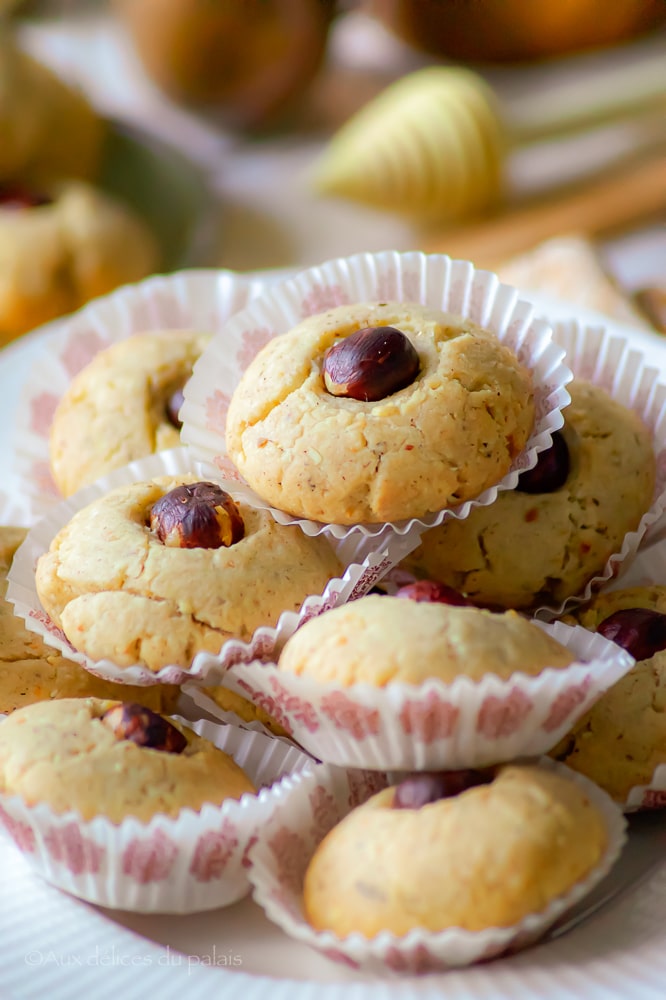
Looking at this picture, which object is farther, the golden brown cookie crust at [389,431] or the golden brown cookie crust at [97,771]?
the golden brown cookie crust at [389,431]

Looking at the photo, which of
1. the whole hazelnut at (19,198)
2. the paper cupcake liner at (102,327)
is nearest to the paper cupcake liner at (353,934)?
the paper cupcake liner at (102,327)

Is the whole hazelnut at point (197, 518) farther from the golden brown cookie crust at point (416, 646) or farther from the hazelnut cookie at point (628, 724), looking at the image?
the hazelnut cookie at point (628, 724)

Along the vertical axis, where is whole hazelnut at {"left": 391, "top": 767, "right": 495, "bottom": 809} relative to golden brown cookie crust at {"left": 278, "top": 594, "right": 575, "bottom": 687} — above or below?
below

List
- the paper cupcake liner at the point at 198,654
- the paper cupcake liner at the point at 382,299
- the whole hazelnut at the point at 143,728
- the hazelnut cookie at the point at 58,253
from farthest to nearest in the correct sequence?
the hazelnut cookie at the point at 58,253
the paper cupcake liner at the point at 382,299
the paper cupcake liner at the point at 198,654
the whole hazelnut at the point at 143,728

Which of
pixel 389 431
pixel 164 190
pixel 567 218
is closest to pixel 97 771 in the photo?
pixel 389 431

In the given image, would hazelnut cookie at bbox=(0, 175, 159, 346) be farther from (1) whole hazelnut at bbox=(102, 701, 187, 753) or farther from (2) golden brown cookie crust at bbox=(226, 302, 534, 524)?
(1) whole hazelnut at bbox=(102, 701, 187, 753)

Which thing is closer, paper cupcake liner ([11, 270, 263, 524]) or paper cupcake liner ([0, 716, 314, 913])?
paper cupcake liner ([0, 716, 314, 913])

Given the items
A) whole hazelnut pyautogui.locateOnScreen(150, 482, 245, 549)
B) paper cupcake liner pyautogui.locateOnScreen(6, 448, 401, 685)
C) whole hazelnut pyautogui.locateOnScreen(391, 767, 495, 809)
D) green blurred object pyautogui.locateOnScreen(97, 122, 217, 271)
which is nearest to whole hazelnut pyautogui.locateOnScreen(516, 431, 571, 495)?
paper cupcake liner pyautogui.locateOnScreen(6, 448, 401, 685)
